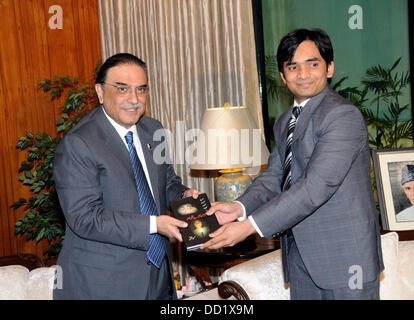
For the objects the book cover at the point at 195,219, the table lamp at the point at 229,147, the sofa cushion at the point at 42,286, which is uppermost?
the table lamp at the point at 229,147

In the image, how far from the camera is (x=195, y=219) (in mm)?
2238

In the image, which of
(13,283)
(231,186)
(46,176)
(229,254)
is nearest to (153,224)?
(13,283)

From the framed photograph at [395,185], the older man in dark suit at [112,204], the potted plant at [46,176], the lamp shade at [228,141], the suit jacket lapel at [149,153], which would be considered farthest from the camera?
the potted plant at [46,176]

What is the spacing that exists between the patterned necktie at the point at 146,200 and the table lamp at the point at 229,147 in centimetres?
118

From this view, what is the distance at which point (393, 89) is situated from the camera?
3859 mm

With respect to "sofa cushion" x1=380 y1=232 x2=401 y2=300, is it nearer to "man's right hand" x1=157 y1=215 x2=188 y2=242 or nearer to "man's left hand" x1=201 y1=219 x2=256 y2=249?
"man's left hand" x1=201 y1=219 x2=256 y2=249

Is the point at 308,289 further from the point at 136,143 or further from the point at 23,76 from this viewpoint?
the point at 23,76

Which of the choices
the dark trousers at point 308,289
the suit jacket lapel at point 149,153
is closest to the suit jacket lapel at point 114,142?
the suit jacket lapel at point 149,153

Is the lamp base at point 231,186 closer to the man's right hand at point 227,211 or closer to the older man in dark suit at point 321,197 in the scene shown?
the man's right hand at point 227,211

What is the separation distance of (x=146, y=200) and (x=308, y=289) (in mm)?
766

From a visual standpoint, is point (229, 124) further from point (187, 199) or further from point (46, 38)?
point (46, 38)

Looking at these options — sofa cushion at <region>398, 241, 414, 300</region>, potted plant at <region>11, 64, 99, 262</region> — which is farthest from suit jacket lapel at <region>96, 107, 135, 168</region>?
potted plant at <region>11, 64, 99, 262</region>

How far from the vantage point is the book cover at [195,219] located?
215 cm
